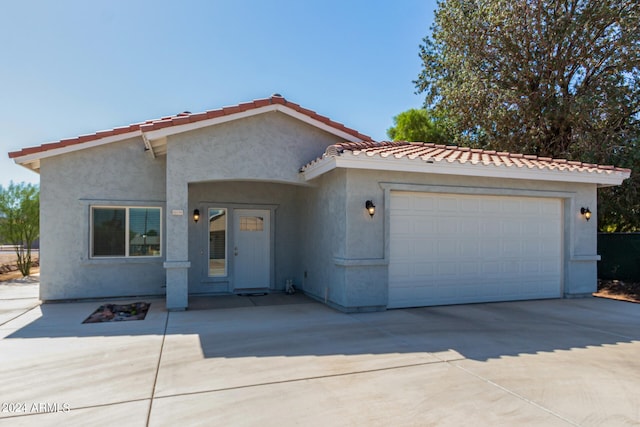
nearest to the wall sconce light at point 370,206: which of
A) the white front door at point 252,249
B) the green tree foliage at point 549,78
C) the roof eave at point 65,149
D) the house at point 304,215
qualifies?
the house at point 304,215

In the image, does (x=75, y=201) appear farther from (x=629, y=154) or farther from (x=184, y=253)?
(x=629, y=154)

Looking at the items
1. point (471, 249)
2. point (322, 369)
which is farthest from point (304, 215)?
point (322, 369)

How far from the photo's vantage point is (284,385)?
15.1ft

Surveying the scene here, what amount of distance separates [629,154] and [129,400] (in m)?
15.3

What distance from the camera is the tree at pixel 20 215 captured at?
15719mm

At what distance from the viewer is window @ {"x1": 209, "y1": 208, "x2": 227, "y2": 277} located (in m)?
11.3

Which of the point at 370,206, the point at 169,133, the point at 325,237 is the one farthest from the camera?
the point at 325,237

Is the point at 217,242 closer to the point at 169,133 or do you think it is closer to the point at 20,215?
the point at 169,133

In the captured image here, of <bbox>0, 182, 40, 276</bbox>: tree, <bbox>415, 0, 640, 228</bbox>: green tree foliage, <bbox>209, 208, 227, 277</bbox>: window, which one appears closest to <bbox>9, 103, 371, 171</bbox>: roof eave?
<bbox>209, 208, 227, 277</bbox>: window

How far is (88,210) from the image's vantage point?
1022 cm

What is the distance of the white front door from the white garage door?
4.24m

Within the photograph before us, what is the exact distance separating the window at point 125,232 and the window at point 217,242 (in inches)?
53.8

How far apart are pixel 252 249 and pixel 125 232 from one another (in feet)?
11.1

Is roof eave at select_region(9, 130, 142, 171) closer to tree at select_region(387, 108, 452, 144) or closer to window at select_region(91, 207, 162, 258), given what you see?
window at select_region(91, 207, 162, 258)
